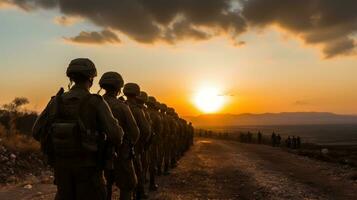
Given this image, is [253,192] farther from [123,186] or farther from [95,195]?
[95,195]

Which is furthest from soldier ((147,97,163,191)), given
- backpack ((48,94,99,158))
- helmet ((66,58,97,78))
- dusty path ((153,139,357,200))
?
backpack ((48,94,99,158))

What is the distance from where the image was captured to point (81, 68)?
21.1 feet

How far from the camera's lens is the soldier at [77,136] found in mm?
6129

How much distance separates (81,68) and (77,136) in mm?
878

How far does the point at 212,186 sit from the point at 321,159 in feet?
46.8

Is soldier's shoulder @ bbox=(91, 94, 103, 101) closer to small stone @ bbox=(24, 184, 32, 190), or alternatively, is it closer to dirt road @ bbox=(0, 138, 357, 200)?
dirt road @ bbox=(0, 138, 357, 200)

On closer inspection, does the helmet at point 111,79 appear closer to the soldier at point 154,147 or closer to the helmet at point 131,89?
the helmet at point 131,89

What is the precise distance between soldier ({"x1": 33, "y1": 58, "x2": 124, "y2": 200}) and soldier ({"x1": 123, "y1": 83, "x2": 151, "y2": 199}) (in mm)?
4310

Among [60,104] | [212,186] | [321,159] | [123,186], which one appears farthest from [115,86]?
[321,159]

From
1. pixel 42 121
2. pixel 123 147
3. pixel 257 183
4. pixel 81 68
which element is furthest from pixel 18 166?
pixel 81 68

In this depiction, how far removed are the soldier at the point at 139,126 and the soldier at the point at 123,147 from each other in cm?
177

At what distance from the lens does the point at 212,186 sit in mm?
16047

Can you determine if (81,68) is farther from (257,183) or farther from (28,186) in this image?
(257,183)

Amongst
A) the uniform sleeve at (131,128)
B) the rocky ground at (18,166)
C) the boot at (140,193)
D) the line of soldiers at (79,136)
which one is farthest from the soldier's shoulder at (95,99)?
the rocky ground at (18,166)
